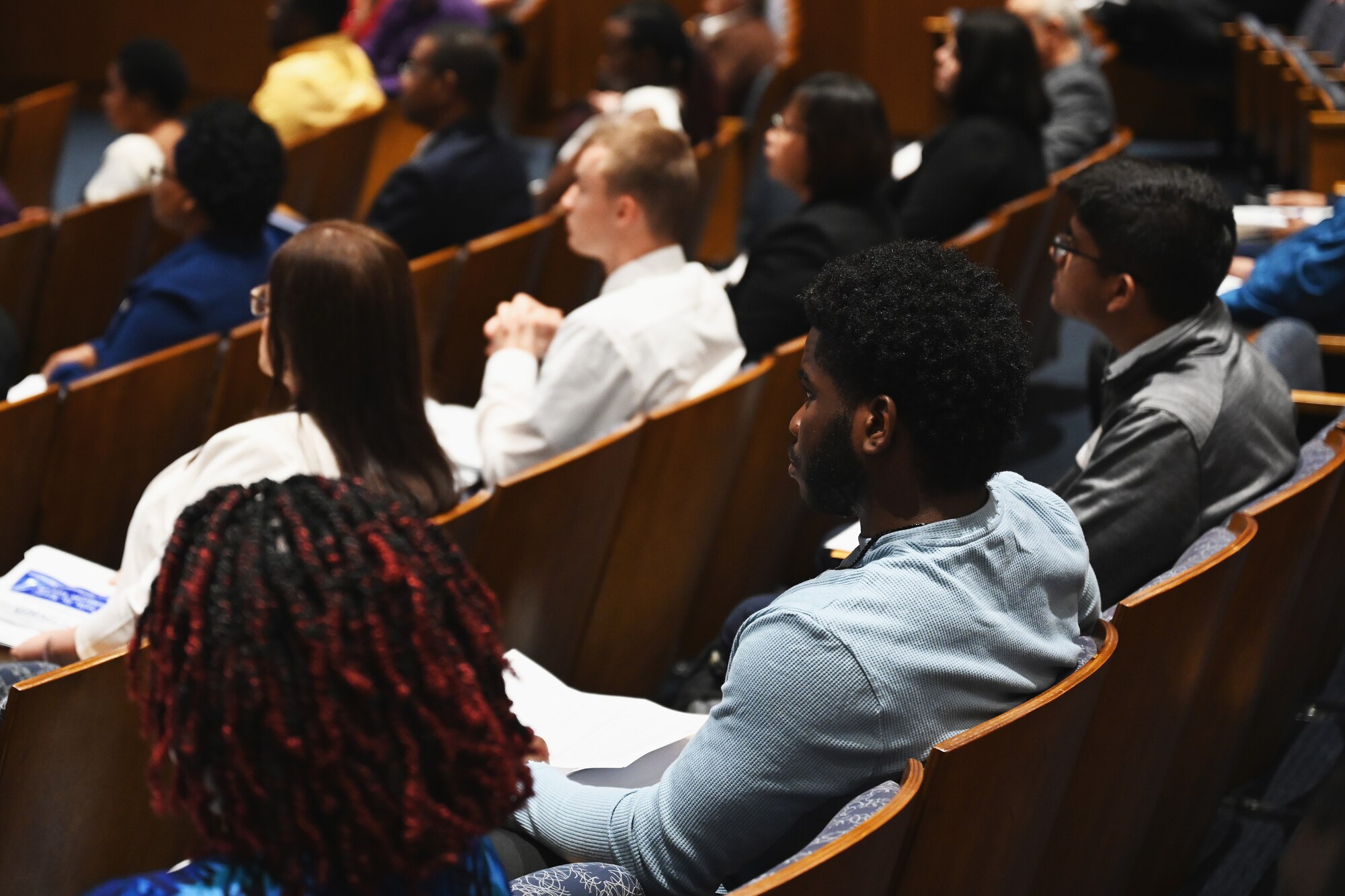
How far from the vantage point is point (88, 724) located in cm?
138

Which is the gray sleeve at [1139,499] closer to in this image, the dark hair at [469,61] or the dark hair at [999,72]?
the dark hair at [999,72]

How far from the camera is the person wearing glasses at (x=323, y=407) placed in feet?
5.75

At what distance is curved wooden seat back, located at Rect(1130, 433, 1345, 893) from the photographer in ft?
5.17

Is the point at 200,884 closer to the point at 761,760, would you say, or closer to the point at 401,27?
the point at 761,760

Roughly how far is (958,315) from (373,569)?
55 centimetres

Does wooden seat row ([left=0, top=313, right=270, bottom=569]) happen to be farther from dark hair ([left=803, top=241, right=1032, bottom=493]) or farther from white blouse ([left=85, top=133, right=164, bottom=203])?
white blouse ([left=85, top=133, right=164, bottom=203])

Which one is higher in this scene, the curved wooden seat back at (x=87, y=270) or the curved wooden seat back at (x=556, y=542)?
the curved wooden seat back at (x=556, y=542)

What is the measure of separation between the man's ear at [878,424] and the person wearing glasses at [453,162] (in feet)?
7.87

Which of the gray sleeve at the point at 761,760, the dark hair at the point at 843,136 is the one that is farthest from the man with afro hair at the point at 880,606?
the dark hair at the point at 843,136

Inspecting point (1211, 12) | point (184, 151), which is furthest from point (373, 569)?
point (1211, 12)

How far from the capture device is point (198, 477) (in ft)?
5.77

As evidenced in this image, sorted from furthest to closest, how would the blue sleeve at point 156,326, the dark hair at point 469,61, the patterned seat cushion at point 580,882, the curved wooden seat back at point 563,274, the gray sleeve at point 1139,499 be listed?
the dark hair at point 469,61 < the curved wooden seat back at point 563,274 < the blue sleeve at point 156,326 < the gray sleeve at point 1139,499 < the patterned seat cushion at point 580,882

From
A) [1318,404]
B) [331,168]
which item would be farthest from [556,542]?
[331,168]

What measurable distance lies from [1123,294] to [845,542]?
0.50 metres
